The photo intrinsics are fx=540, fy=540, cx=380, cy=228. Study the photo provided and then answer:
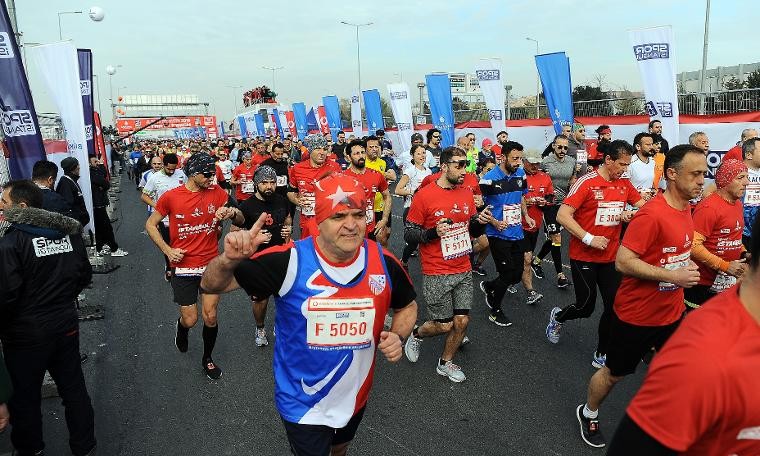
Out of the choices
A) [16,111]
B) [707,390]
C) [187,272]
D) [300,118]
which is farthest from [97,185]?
[300,118]

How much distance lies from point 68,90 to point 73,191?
1.44 metres

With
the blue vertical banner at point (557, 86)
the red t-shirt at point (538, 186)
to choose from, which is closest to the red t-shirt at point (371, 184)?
the red t-shirt at point (538, 186)

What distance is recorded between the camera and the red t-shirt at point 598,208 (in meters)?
4.93

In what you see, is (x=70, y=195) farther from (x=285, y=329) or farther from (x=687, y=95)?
(x=687, y=95)

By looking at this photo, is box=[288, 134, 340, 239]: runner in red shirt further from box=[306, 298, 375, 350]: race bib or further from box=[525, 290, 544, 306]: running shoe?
box=[306, 298, 375, 350]: race bib

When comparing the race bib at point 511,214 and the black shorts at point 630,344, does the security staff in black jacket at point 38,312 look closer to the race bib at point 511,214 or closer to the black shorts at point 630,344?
the black shorts at point 630,344

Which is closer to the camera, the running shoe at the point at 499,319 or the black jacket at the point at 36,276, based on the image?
the black jacket at the point at 36,276

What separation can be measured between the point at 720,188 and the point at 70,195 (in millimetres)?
7941

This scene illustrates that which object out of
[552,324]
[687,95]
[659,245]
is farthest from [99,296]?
[687,95]

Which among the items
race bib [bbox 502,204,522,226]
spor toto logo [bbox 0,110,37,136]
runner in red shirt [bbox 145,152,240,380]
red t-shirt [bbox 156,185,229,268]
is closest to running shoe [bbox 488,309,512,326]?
race bib [bbox 502,204,522,226]

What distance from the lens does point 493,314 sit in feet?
20.5

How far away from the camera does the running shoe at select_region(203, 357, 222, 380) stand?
4973 mm

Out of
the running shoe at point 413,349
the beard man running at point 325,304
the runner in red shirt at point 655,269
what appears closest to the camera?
the beard man running at point 325,304

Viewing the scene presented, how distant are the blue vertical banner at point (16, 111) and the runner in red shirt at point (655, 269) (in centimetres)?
596
